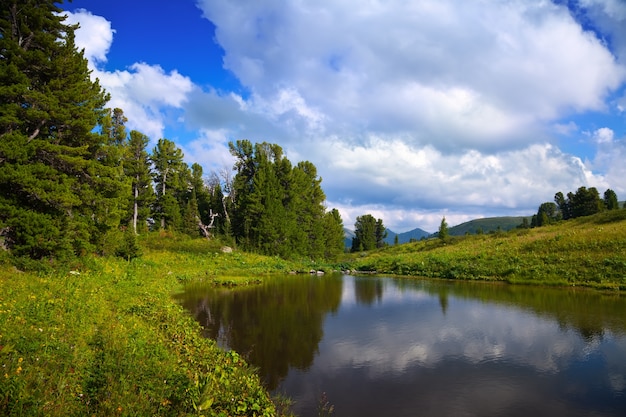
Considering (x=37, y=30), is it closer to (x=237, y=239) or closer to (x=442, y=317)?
(x=442, y=317)

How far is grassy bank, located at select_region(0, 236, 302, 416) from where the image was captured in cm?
605

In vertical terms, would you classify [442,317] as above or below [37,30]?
below

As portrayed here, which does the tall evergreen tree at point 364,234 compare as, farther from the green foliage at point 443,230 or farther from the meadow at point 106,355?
the meadow at point 106,355

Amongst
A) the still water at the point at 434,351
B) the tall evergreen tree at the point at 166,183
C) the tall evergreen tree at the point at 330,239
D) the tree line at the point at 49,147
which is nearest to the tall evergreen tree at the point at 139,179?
the tall evergreen tree at the point at 166,183

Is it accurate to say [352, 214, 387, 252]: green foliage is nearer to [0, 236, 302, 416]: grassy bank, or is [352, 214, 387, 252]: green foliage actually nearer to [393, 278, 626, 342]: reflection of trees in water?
[393, 278, 626, 342]: reflection of trees in water

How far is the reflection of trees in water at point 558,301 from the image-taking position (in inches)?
653

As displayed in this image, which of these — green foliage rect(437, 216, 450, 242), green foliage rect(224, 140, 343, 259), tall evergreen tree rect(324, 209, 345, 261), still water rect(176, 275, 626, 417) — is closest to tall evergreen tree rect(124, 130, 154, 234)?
green foliage rect(224, 140, 343, 259)

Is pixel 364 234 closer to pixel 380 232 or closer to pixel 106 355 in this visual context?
pixel 380 232

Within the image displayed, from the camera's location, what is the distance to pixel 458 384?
1016 centimetres

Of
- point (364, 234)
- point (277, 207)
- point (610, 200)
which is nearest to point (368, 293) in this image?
point (277, 207)

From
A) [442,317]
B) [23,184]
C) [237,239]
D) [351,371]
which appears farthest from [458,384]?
[237,239]

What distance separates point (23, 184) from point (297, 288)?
20.2 m

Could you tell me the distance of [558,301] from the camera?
76.0 ft

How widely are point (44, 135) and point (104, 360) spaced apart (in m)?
18.6
